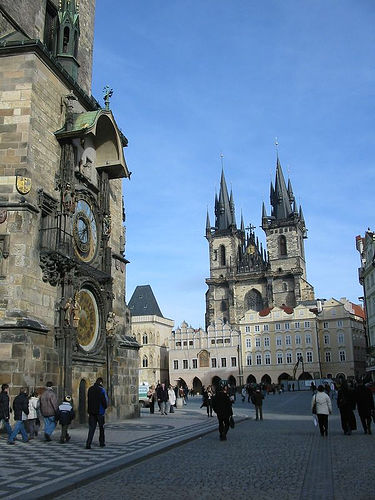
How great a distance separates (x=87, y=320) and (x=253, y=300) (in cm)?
8508

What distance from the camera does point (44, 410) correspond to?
11.8m

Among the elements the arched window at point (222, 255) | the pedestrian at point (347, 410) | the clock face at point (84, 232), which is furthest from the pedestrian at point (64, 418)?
the arched window at point (222, 255)

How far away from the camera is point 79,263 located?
1559 cm

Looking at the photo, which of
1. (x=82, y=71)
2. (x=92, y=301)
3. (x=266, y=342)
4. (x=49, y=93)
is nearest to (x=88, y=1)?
(x=82, y=71)

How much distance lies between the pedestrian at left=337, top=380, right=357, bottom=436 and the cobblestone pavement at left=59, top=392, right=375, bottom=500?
1.34m

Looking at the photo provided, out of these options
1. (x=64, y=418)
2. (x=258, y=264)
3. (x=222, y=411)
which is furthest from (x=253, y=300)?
(x=64, y=418)

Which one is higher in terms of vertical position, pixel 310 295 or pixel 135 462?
pixel 310 295

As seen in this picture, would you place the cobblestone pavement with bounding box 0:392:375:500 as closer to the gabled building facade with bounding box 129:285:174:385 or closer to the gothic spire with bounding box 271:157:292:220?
the gabled building facade with bounding box 129:285:174:385

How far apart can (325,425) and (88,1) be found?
17724 millimetres

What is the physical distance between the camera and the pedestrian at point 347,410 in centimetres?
1357

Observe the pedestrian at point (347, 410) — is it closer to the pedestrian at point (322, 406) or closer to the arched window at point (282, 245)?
the pedestrian at point (322, 406)

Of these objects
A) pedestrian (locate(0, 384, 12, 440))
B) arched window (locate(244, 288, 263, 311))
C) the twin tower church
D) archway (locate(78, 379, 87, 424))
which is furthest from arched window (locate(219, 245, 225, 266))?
pedestrian (locate(0, 384, 12, 440))

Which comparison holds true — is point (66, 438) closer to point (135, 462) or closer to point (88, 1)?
point (135, 462)

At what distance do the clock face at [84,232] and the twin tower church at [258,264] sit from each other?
76147 millimetres
